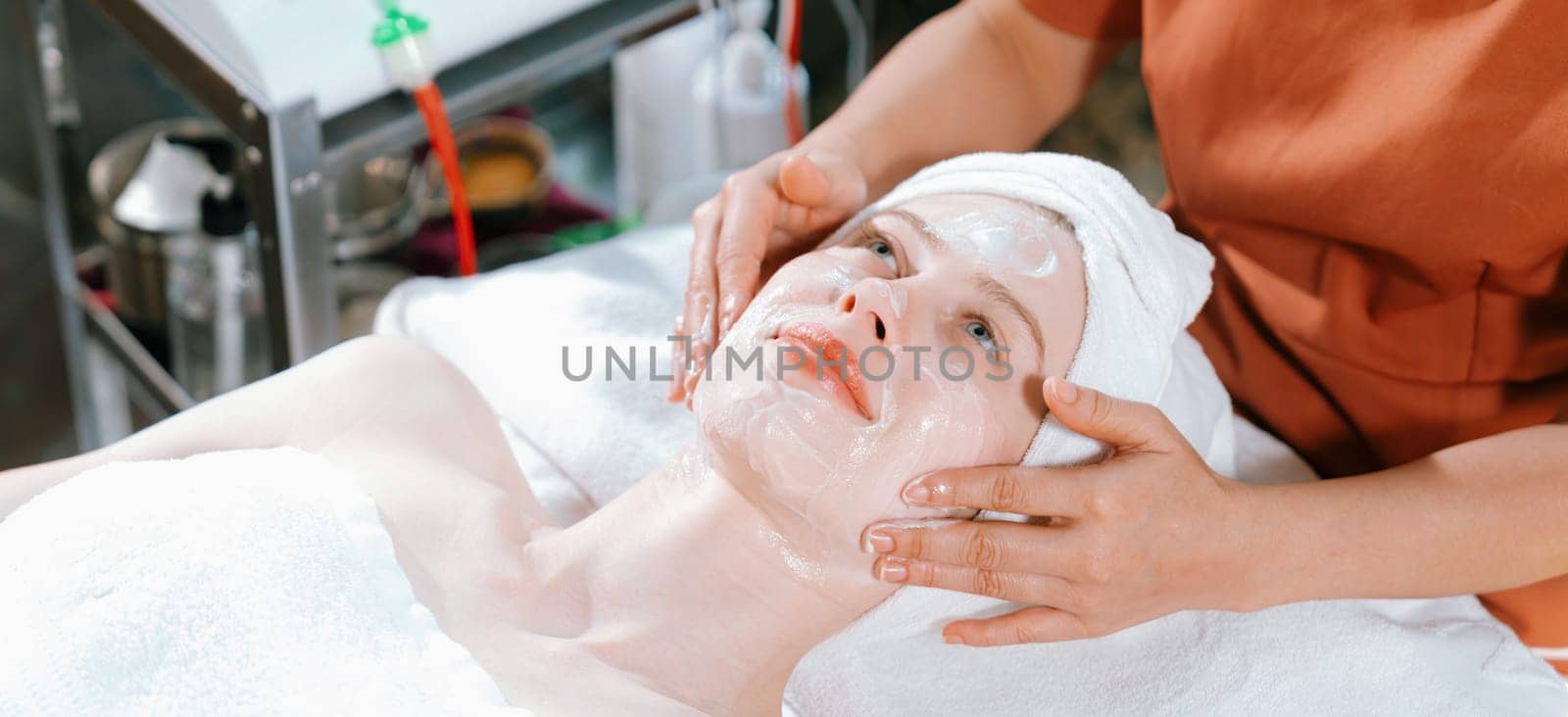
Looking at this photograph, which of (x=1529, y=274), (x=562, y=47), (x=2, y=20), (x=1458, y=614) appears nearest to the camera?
(x=1529, y=274)

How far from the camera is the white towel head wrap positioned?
1.04 meters

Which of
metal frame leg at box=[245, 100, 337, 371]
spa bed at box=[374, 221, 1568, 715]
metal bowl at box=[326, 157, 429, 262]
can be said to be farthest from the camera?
metal bowl at box=[326, 157, 429, 262]

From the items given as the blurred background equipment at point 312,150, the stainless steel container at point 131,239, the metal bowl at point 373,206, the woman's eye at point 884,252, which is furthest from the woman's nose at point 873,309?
the metal bowl at point 373,206

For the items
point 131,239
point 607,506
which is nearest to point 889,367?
point 607,506

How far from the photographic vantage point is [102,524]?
3.07 feet

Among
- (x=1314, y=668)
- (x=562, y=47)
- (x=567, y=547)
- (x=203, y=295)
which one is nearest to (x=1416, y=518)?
(x=1314, y=668)

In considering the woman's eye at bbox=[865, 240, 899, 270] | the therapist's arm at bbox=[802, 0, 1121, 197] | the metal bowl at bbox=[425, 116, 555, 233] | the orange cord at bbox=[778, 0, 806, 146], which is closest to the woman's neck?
the woman's eye at bbox=[865, 240, 899, 270]

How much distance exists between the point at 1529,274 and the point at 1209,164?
0.90ft

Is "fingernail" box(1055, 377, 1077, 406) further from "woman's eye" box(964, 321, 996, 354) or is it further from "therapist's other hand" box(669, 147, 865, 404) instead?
"therapist's other hand" box(669, 147, 865, 404)

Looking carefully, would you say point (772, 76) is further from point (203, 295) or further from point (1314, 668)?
point (1314, 668)

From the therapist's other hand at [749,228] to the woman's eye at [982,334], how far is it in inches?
7.9

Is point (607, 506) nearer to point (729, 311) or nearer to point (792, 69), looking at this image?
point (729, 311)

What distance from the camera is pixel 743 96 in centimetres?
188

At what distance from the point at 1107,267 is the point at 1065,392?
181 millimetres
